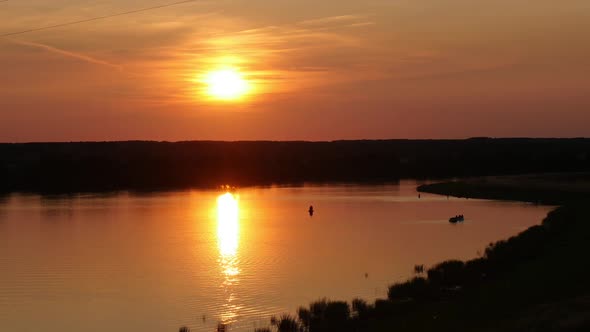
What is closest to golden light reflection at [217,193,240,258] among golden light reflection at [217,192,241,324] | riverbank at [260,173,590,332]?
golden light reflection at [217,192,241,324]

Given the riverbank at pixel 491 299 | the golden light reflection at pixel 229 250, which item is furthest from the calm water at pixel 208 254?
the riverbank at pixel 491 299

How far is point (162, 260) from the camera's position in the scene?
35.2m

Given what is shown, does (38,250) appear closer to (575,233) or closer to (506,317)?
(575,233)

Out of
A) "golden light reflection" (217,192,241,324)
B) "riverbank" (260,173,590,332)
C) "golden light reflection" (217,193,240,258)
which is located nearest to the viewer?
"riverbank" (260,173,590,332)

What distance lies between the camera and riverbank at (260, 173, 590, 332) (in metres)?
15.6

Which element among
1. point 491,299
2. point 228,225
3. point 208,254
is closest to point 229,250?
point 208,254

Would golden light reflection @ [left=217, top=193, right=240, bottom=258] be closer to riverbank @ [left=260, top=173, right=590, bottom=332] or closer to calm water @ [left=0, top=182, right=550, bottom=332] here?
calm water @ [left=0, top=182, right=550, bottom=332]

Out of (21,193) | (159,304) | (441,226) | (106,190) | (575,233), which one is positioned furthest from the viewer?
(106,190)

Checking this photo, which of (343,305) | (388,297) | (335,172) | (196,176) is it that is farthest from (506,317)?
(335,172)

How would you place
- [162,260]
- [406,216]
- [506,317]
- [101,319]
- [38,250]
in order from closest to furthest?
[506,317], [101,319], [162,260], [38,250], [406,216]

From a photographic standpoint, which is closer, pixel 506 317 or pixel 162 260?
pixel 506 317

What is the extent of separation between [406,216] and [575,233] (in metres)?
24.7

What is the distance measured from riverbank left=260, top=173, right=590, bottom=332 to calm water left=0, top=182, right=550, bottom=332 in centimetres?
203

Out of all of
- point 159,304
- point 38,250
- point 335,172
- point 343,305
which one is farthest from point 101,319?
point 335,172
